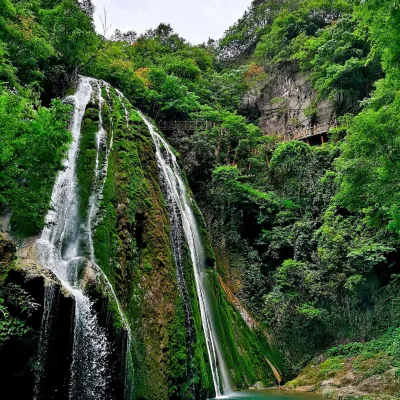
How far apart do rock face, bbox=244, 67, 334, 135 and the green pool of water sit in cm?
1997

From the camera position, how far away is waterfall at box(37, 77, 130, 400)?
7.22 m

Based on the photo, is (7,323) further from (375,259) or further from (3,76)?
(375,259)

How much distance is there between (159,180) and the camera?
14.0 m

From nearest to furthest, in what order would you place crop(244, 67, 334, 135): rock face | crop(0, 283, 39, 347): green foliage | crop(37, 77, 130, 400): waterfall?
crop(0, 283, 39, 347): green foliage
crop(37, 77, 130, 400): waterfall
crop(244, 67, 334, 135): rock face

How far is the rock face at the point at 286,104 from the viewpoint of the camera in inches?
1088

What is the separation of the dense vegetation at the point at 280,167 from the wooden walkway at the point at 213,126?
545 mm

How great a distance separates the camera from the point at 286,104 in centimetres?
3073

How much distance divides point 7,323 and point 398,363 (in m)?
10.9

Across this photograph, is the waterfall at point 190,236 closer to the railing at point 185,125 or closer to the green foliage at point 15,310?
the green foliage at point 15,310

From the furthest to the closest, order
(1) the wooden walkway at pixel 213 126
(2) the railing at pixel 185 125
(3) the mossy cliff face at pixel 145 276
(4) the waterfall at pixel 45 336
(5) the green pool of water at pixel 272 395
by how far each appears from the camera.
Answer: (1) the wooden walkway at pixel 213 126, (2) the railing at pixel 185 125, (5) the green pool of water at pixel 272 395, (3) the mossy cliff face at pixel 145 276, (4) the waterfall at pixel 45 336

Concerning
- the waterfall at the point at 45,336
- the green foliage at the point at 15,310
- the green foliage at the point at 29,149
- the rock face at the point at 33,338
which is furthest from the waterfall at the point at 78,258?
the green foliage at the point at 29,149

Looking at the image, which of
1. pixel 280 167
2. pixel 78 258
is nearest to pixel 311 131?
pixel 280 167

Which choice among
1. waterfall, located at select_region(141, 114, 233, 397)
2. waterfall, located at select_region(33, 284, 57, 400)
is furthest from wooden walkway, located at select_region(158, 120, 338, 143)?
waterfall, located at select_region(33, 284, 57, 400)

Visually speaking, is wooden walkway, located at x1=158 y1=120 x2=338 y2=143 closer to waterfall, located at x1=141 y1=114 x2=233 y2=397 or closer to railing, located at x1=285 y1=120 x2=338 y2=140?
railing, located at x1=285 y1=120 x2=338 y2=140
